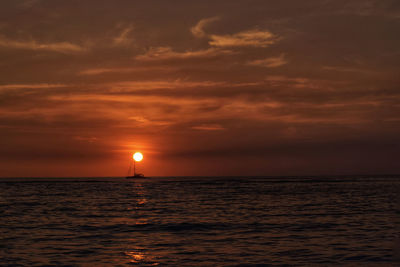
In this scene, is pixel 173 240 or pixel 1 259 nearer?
pixel 1 259

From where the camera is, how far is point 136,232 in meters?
32.7

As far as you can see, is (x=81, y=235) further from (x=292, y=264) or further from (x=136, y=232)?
(x=292, y=264)

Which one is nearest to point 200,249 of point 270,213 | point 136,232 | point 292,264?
point 292,264

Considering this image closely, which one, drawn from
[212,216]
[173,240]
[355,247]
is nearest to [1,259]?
[173,240]

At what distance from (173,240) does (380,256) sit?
520 inches

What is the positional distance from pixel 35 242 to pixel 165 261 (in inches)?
427

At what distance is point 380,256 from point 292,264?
5.34 metres

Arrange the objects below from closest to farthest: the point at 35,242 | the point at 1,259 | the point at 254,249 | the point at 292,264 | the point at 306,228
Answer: the point at 292,264 → the point at 1,259 → the point at 254,249 → the point at 35,242 → the point at 306,228

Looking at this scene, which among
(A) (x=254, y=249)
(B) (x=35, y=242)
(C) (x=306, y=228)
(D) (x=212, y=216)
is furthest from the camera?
(D) (x=212, y=216)

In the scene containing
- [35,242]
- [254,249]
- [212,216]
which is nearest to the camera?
[254,249]

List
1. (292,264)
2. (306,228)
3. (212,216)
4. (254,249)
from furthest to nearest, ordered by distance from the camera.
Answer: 1. (212,216)
2. (306,228)
3. (254,249)
4. (292,264)

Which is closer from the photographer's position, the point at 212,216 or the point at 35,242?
the point at 35,242

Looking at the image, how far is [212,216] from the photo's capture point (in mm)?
43406

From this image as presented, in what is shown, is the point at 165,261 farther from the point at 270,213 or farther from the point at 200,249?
the point at 270,213
